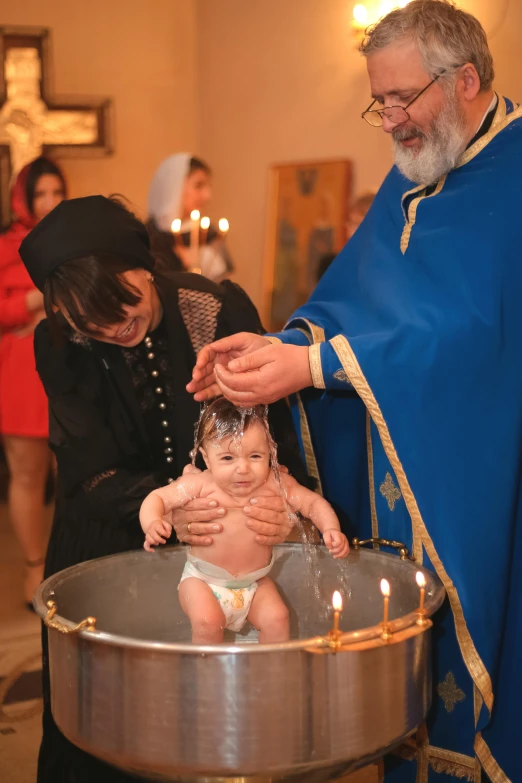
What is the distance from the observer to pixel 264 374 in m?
1.95

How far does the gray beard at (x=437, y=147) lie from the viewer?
2.03m

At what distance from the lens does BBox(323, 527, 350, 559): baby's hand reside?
6.43 feet

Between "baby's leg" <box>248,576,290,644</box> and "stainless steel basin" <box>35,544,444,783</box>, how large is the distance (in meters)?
0.34

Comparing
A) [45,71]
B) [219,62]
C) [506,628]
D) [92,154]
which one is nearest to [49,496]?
[92,154]

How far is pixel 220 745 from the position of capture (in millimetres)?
1560

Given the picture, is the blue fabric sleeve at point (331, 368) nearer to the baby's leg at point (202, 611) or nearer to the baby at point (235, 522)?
the baby at point (235, 522)

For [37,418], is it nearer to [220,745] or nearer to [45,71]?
[220,745]

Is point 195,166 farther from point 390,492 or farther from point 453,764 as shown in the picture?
point 453,764

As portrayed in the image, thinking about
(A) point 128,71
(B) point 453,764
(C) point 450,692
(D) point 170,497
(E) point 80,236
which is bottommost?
(B) point 453,764

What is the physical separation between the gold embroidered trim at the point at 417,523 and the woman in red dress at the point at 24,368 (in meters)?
2.48

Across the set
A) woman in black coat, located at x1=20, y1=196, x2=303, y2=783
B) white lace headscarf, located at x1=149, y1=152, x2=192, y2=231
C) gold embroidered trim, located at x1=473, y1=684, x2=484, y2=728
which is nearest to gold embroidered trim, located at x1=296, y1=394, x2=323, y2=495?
woman in black coat, located at x1=20, y1=196, x2=303, y2=783

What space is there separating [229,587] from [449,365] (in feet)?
2.02

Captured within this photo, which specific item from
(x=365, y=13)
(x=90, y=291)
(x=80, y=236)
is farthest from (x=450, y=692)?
(x=365, y=13)

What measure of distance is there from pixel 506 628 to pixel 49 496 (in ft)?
16.0
